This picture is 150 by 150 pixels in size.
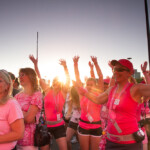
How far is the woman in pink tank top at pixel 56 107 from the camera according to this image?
398 cm

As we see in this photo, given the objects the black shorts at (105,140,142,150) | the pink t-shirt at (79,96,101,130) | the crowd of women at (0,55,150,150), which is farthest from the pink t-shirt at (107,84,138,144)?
the pink t-shirt at (79,96,101,130)

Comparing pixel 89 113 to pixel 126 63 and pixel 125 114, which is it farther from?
pixel 126 63

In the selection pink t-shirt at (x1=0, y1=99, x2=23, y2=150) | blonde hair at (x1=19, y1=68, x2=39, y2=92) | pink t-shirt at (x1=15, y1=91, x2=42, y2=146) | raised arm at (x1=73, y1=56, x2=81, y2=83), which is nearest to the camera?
pink t-shirt at (x1=0, y1=99, x2=23, y2=150)

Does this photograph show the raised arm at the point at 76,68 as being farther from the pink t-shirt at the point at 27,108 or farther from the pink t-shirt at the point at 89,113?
the pink t-shirt at the point at 27,108

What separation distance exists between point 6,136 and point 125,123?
5.13 feet

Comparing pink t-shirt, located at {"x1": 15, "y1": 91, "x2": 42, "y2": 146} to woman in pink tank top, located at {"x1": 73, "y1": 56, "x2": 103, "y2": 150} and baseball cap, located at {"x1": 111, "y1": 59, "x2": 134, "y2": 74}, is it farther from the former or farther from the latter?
baseball cap, located at {"x1": 111, "y1": 59, "x2": 134, "y2": 74}

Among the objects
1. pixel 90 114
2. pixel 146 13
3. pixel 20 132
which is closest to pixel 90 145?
pixel 90 114

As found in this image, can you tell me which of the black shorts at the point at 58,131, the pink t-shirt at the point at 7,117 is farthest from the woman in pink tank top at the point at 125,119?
the black shorts at the point at 58,131

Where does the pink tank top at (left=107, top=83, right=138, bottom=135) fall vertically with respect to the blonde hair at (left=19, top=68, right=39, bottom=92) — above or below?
below

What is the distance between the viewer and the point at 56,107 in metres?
4.28

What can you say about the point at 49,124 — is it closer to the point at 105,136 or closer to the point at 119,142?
the point at 105,136

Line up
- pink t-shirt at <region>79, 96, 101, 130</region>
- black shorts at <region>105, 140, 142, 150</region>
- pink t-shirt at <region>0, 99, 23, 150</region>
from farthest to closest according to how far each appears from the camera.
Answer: pink t-shirt at <region>79, 96, 101, 130</region>, black shorts at <region>105, 140, 142, 150</region>, pink t-shirt at <region>0, 99, 23, 150</region>

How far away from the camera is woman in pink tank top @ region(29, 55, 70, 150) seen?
3.98m

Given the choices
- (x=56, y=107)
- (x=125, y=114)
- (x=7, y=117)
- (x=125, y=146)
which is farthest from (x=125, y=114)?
(x=56, y=107)
